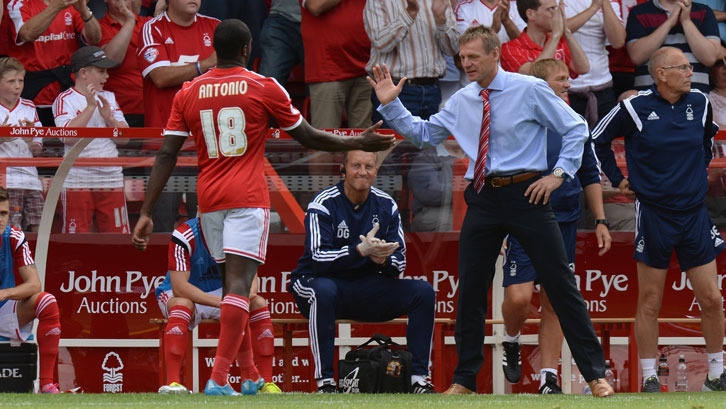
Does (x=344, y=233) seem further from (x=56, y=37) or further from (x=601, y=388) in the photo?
(x=56, y=37)

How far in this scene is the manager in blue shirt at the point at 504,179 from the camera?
6.53 meters

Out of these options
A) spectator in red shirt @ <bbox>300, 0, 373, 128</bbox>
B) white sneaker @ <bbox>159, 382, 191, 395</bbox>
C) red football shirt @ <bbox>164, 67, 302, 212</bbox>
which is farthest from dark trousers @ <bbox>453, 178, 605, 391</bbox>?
spectator in red shirt @ <bbox>300, 0, 373, 128</bbox>

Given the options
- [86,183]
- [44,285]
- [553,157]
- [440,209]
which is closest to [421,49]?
[440,209]

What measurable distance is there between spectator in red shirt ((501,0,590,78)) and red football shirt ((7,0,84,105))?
12.7 feet

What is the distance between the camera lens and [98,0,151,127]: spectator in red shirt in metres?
10.1

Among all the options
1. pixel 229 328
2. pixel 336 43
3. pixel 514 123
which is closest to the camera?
pixel 229 328

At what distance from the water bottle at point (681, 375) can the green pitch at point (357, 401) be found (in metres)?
1.94

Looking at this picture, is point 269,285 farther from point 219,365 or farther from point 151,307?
point 219,365

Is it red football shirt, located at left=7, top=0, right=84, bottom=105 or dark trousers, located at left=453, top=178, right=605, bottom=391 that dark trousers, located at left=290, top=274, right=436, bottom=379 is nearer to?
dark trousers, located at left=453, top=178, right=605, bottom=391

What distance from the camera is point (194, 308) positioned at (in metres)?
7.92

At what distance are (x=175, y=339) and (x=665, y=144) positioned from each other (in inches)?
140

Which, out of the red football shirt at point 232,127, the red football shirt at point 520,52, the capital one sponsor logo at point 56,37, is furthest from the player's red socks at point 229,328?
the capital one sponsor logo at point 56,37

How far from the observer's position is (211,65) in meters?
9.84

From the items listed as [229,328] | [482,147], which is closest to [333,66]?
[482,147]
